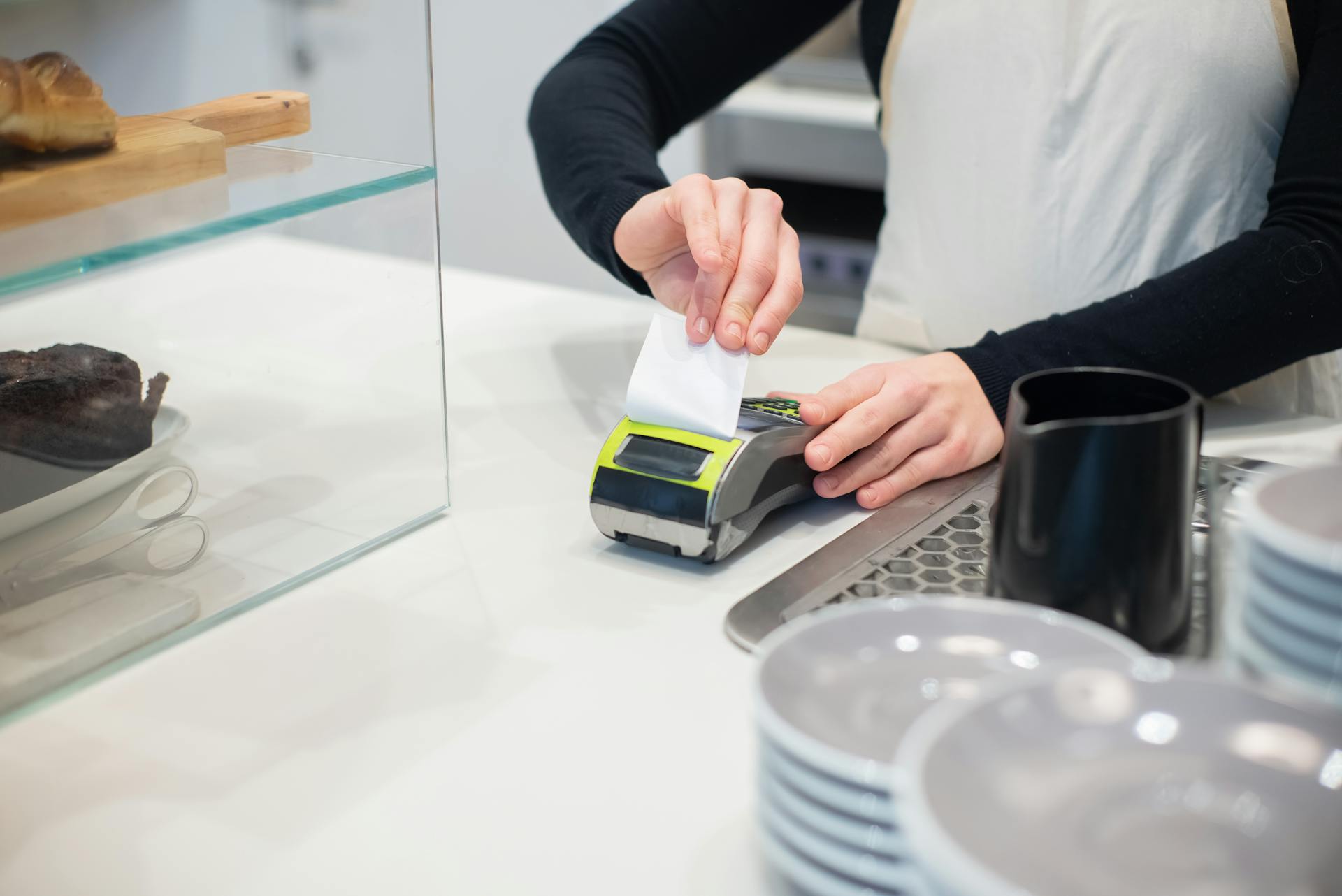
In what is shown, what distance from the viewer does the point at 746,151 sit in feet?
8.77

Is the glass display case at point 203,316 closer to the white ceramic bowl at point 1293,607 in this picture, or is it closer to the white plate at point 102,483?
the white plate at point 102,483

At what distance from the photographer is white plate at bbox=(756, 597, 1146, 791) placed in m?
0.49

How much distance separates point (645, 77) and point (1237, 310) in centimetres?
72

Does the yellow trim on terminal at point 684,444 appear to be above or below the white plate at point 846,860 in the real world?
above

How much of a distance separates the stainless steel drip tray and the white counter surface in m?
0.03

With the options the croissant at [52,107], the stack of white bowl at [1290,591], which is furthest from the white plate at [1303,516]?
the croissant at [52,107]

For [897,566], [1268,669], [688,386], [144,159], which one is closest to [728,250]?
[688,386]

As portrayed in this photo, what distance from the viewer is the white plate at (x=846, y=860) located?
44 cm

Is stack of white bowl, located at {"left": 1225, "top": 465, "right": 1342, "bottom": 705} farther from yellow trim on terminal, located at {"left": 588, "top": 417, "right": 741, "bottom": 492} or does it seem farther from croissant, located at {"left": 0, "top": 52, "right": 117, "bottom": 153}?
croissant, located at {"left": 0, "top": 52, "right": 117, "bottom": 153}

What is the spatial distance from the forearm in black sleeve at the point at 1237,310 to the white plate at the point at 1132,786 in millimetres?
587

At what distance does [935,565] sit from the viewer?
29.9 inches

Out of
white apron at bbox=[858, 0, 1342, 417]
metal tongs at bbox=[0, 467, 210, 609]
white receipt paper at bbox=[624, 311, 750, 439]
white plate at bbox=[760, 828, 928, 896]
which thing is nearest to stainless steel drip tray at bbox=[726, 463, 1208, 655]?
white receipt paper at bbox=[624, 311, 750, 439]

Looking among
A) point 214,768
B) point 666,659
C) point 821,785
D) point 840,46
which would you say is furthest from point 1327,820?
point 840,46

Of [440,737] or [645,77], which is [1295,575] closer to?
[440,737]
